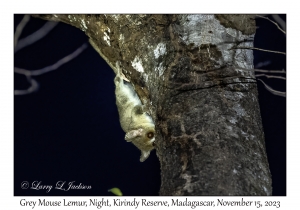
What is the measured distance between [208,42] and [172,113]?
1.46 ft

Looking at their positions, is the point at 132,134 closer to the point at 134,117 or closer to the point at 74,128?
the point at 134,117

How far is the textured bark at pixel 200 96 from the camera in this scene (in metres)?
1.51

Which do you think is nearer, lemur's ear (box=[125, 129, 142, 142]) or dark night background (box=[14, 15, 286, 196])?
lemur's ear (box=[125, 129, 142, 142])

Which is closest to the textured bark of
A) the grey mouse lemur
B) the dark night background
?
the grey mouse lemur

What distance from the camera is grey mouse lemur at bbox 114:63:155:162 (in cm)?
375

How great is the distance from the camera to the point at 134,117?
379 centimetres

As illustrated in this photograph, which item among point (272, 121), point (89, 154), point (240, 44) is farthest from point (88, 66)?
point (240, 44)

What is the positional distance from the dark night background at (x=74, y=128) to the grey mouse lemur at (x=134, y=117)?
28.8 inches

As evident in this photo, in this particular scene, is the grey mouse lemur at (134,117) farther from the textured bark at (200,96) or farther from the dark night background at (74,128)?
the textured bark at (200,96)

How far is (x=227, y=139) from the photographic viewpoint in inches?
62.3

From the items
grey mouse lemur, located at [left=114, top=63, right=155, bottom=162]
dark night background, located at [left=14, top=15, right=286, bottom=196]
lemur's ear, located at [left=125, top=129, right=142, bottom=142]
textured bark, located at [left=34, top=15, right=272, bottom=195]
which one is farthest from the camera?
dark night background, located at [left=14, top=15, right=286, bottom=196]

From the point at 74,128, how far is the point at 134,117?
1410mm

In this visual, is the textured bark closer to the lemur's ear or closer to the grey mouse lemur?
the lemur's ear

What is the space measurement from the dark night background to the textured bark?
2.30 metres
